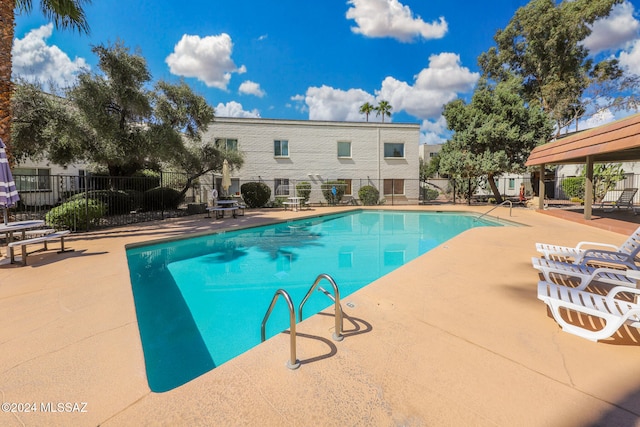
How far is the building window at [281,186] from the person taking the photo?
2162 centimetres

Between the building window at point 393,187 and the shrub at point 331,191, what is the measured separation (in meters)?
4.06

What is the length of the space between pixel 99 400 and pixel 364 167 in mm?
21847

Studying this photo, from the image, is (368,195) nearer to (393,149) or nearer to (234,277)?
(393,149)

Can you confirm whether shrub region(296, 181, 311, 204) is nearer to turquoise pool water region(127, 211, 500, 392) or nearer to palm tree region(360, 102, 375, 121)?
turquoise pool water region(127, 211, 500, 392)

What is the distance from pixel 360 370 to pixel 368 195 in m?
19.2

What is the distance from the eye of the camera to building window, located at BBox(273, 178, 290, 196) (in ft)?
70.9

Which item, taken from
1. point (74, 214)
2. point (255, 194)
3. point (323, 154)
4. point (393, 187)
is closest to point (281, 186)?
point (255, 194)

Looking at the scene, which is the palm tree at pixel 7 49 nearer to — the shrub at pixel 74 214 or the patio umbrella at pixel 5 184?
the patio umbrella at pixel 5 184

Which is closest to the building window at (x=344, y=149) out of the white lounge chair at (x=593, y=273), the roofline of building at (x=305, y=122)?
the roofline of building at (x=305, y=122)

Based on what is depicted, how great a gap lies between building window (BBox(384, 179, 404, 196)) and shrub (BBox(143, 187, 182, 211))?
49.7 feet

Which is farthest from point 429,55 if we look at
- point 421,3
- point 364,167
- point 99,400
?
point 99,400

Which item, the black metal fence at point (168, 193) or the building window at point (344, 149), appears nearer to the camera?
the black metal fence at point (168, 193)

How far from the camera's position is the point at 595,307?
2598mm

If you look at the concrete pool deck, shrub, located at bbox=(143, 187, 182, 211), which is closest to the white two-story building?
shrub, located at bbox=(143, 187, 182, 211)
